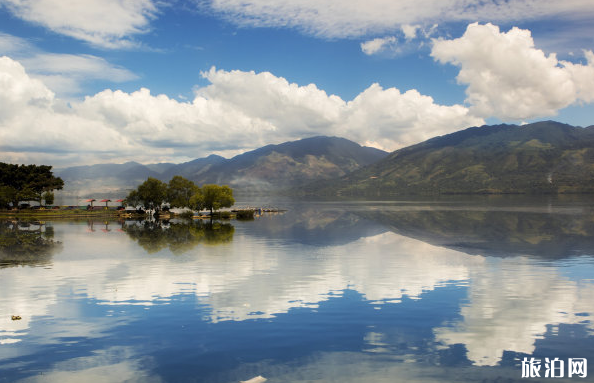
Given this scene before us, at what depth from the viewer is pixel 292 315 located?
3606 cm

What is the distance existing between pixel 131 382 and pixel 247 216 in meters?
168

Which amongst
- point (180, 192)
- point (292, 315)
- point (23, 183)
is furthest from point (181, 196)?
point (292, 315)

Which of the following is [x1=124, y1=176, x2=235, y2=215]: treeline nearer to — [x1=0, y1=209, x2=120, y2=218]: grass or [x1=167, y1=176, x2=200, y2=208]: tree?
[x1=167, y1=176, x2=200, y2=208]: tree

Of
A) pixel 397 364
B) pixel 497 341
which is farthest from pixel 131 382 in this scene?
pixel 497 341

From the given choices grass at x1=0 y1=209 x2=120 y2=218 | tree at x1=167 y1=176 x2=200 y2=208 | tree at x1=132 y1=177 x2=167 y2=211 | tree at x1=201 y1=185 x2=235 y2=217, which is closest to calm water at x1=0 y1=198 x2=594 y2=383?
grass at x1=0 y1=209 x2=120 y2=218

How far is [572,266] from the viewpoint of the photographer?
59656mm

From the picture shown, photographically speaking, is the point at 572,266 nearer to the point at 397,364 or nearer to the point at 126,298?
the point at 397,364

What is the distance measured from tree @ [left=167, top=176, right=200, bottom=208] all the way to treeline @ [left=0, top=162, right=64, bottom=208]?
5034 cm

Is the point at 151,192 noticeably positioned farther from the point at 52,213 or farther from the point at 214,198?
the point at 52,213

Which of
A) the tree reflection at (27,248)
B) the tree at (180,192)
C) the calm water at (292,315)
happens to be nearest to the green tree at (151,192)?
the tree at (180,192)

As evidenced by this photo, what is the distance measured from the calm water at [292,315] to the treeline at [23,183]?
12547cm

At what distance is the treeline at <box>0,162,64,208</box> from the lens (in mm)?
177288

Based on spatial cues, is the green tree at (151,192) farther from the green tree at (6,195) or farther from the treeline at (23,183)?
the green tree at (6,195)

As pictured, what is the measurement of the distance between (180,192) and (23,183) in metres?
63.8
